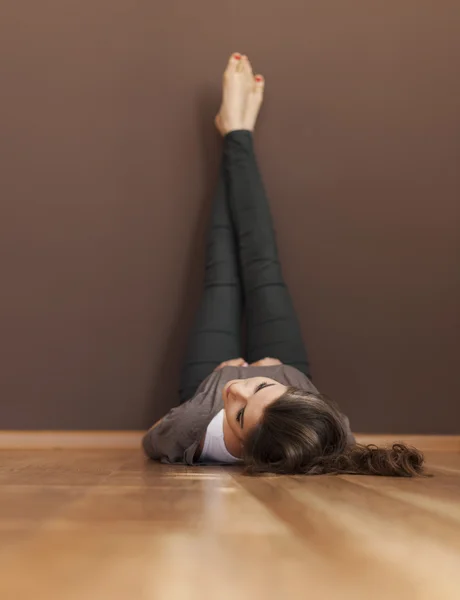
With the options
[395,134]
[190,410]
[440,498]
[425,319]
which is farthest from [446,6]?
[440,498]

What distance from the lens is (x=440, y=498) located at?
71 centimetres

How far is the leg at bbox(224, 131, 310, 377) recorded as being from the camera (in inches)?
66.9

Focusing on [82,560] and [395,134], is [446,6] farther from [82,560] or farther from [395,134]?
[82,560]

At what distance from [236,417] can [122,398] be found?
0.71 m

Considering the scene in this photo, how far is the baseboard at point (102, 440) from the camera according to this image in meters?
1.77

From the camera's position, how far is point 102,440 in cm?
179

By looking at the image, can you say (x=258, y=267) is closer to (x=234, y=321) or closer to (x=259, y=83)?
(x=234, y=321)

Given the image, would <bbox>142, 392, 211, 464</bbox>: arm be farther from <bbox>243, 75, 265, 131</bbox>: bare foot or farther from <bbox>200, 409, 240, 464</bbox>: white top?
<bbox>243, 75, 265, 131</bbox>: bare foot

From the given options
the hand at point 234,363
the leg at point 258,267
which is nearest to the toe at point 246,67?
the leg at point 258,267

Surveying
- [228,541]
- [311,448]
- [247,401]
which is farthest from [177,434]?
[228,541]

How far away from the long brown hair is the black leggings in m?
0.53

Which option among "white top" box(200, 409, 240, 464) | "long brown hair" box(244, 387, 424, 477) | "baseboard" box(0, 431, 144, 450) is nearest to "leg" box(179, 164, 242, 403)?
"baseboard" box(0, 431, 144, 450)

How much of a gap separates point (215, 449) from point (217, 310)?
1.91 ft

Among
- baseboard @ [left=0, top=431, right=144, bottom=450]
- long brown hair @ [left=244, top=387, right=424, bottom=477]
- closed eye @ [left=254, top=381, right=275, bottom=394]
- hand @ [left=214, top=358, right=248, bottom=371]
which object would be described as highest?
hand @ [left=214, top=358, right=248, bottom=371]
